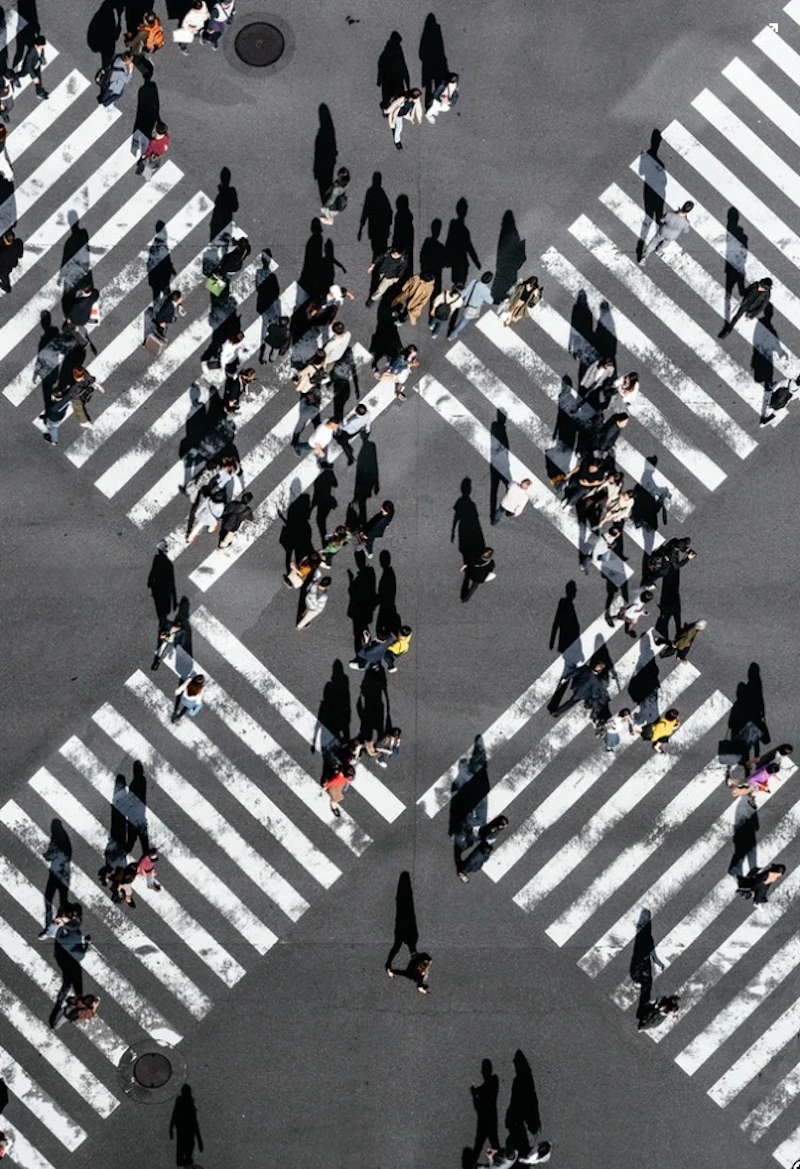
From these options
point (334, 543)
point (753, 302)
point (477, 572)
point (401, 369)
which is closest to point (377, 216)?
point (401, 369)

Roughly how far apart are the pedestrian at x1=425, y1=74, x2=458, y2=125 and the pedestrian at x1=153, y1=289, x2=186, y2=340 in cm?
638

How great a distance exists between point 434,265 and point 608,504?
6148 mm

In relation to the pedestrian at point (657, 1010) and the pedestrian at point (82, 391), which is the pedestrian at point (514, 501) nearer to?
the pedestrian at point (82, 391)

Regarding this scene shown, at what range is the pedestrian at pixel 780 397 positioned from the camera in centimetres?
2823

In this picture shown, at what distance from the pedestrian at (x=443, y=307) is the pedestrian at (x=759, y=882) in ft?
41.9

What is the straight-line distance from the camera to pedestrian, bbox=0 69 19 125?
28031 millimetres

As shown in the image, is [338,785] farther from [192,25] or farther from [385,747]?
[192,25]

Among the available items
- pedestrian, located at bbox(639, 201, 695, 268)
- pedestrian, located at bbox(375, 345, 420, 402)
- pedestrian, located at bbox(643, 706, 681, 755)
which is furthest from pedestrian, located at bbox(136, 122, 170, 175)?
pedestrian, located at bbox(643, 706, 681, 755)

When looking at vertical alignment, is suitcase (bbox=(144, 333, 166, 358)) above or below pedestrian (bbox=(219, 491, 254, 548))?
above

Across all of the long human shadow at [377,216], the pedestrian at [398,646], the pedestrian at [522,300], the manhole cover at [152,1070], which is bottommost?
the manhole cover at [152,1070]

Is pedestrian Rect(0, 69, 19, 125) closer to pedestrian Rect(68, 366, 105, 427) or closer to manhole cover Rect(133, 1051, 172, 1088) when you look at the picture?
pedestrian Rect(68, 366, 105, 427)

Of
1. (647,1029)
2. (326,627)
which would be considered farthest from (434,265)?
(647,1029)

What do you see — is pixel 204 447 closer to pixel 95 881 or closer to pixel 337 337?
pixel 337 337

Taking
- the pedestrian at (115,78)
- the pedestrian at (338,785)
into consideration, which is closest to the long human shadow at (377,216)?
the pedestrian at (115,78)
